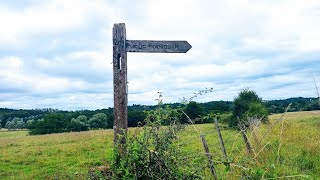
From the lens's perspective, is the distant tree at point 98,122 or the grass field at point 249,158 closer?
the grass field at point 249,158

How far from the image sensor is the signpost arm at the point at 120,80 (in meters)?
5.54

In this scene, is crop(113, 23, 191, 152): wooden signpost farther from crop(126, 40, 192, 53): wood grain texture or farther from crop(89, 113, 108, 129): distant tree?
crop(89, 113, 108, 129): distant tree

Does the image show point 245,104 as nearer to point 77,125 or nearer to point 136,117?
point 77,125

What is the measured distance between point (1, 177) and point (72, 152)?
22.2 feet

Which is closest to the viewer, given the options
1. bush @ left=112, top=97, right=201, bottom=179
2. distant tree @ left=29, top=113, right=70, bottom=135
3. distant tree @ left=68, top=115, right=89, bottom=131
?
bush @ left=112, top=97, right=201, bottom=179

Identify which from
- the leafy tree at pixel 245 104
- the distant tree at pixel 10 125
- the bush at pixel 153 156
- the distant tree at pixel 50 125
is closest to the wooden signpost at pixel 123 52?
the bush at pixel 153 156

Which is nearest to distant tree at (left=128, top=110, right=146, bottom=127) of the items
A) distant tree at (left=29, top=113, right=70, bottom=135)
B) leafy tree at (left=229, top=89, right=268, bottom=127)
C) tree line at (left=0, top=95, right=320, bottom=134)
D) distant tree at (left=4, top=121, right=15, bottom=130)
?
tree line at (left=0, top=95, right=320, bottom=134)

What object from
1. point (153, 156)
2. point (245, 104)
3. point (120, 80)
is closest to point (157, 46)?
point (120, 80)

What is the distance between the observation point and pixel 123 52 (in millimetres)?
5660

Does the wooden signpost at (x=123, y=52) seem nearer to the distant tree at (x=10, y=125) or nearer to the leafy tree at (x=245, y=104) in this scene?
the leafy tree at (x=245, y=104)

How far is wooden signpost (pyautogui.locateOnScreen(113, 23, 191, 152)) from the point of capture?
5547 millimetres

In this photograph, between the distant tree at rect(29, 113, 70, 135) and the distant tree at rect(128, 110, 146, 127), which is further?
the distant tree at rect(29, 113, 70, 135)

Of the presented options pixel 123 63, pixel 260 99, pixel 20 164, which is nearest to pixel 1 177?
pixel 20 164

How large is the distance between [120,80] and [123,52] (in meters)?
0.43
